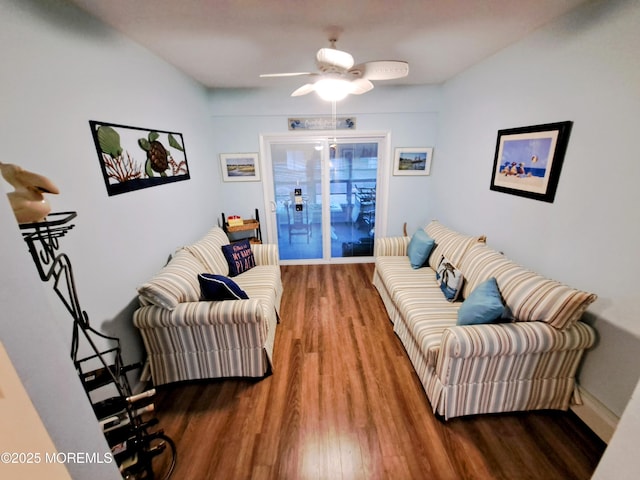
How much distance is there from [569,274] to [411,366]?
1.28m

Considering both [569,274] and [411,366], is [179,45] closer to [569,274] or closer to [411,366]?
[411,366]

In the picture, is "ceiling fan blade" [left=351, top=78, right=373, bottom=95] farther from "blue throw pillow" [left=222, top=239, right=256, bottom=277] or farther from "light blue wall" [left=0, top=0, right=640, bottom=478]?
"blue throw pillow" [left=222, top=239, right=256, bottom=277]

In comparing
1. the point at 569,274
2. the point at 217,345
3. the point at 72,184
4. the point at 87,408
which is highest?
the point at 72,184

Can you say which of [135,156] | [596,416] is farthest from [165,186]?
[596,416]

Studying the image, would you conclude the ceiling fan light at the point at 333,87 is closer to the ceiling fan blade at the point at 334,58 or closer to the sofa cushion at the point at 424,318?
the ceiling fan blade at the point at 334,58

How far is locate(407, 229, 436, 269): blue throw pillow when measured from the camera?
9.08 feet

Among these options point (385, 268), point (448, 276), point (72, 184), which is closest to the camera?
point (72, 184)

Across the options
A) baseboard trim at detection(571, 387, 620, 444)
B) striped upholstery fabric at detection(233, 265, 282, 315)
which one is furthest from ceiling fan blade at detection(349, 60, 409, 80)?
baseboard trim at detection(571, 387, 620, 444)

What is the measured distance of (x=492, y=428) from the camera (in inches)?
63.2

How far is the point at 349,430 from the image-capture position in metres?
1.61

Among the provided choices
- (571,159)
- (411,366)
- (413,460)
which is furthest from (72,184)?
(571,159)

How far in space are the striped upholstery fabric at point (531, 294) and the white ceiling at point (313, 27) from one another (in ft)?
5.51

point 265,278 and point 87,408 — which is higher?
point 87,408

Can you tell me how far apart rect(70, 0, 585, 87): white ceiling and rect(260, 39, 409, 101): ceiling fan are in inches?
9.0
